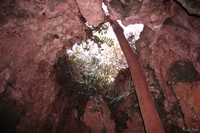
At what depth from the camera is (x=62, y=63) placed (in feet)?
19.7

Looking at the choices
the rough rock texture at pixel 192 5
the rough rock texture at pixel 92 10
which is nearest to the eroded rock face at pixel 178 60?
the rough rock texture at pixel 192 5

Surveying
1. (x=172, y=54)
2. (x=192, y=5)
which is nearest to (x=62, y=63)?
(x=172, y=54)

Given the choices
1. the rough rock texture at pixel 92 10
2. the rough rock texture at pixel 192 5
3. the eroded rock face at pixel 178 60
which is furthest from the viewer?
the eroded rock face at pixel 178 60

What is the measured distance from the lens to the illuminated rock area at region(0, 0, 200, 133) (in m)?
3.69

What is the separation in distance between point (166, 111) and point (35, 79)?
540 centimetres

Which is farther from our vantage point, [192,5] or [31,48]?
[31,48]


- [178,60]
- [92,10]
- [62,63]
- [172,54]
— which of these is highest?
[92,10]

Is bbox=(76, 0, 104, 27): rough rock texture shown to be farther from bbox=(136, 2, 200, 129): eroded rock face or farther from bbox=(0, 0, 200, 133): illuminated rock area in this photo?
bbox=(136, 2, 200, 129): eroded rock face

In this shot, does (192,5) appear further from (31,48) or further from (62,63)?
(62,63)

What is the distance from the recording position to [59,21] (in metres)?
4.12

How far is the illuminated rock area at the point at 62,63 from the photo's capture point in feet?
12.1

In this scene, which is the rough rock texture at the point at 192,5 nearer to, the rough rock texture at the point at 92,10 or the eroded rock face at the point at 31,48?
the rough rock texture at the point at 92,10

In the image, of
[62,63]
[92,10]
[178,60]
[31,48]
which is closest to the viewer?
[92,10]

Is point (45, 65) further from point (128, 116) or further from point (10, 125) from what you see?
point (128, 116)
